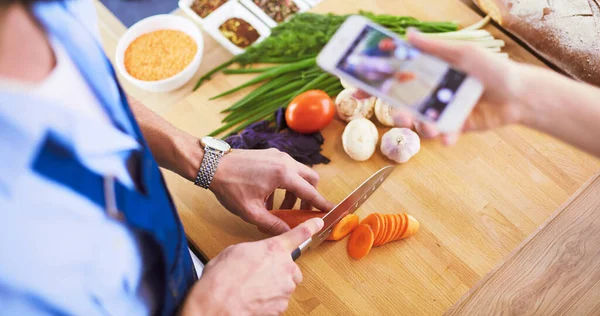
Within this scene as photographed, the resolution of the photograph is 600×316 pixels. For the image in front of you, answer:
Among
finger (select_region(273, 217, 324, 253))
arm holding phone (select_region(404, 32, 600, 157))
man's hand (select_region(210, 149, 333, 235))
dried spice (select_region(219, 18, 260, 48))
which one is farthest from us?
dried spice (select_region(219, 18, 260, 48))

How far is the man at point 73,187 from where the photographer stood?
1.72 feet

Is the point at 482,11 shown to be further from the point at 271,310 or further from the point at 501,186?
the point at 271,310

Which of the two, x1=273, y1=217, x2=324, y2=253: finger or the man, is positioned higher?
the man

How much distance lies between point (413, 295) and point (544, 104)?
0.64m

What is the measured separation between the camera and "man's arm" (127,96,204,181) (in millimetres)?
1170

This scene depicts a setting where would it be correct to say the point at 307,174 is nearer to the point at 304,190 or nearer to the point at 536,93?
the point at 304,190

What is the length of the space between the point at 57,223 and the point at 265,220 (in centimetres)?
70

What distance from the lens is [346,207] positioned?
132 centimetres

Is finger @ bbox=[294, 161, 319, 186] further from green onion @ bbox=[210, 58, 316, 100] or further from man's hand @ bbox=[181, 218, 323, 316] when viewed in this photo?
green onion @ bbox=[210, 58, 316, 100]

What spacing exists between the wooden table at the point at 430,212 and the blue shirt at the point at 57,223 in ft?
2.39

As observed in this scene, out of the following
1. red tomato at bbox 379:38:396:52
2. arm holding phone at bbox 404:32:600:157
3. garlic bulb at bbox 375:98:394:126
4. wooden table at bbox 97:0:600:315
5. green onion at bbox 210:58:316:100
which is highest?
red tomato at bbox 379:38:396:52

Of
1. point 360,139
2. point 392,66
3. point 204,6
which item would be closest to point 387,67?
point 392,66

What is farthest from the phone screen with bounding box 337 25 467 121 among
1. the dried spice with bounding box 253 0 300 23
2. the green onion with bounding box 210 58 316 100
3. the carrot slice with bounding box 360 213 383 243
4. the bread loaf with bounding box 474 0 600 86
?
the dried spice with bounding box 253 0 300 23

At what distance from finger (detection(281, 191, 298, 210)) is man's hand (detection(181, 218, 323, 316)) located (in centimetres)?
29
